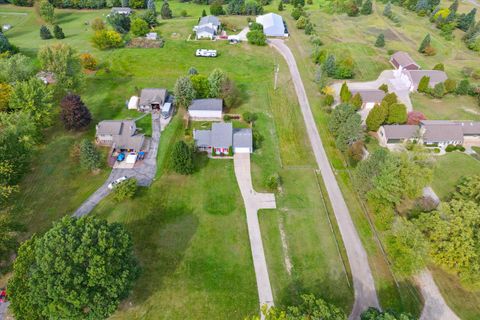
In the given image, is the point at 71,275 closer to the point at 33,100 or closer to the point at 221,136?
the point at 221,136

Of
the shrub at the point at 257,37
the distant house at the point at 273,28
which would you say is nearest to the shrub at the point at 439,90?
the shrub at the point at 257,37

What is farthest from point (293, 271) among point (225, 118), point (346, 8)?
point (346, 8)

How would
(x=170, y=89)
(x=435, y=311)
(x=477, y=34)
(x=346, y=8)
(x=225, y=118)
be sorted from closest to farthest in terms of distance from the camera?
1. (x=435, y=311)
2. (x=225, y=118)
3. (x=170, y=89)
4. (x=477, y=34)
5. (x=346, y=8)

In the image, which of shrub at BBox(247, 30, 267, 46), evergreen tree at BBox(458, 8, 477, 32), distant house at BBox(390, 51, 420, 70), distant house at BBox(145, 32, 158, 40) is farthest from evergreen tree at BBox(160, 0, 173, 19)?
evergreen tree at BBox(458, 8, 477, 32)

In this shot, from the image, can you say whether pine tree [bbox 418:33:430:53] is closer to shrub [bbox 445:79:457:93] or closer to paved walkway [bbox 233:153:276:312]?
shrub [bbox 445:79:457:93]

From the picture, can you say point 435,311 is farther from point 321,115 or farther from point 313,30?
point 313,30

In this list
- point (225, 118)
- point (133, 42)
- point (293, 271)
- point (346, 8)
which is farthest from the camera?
point (346, 8)

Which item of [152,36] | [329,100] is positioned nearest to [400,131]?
[329,100]
